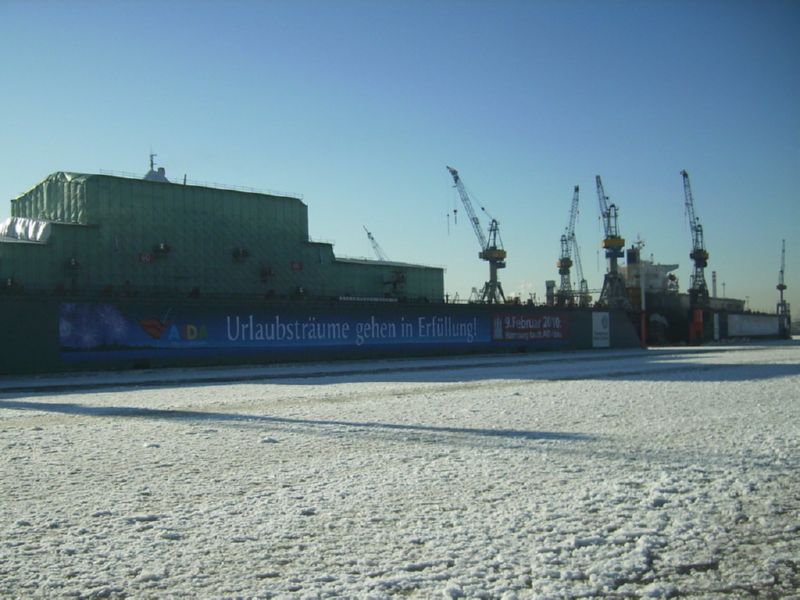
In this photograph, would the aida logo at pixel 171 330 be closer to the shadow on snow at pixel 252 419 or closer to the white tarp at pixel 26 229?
the white tarp at pixel 26 229

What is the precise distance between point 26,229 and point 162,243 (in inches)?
363

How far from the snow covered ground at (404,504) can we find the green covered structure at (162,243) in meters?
29.8

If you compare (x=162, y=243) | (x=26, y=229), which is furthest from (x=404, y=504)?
(x=26, y=229)

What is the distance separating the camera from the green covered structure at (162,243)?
44844 mm

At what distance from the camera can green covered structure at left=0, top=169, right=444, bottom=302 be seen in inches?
1766

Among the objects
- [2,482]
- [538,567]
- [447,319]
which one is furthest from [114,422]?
[447,319]

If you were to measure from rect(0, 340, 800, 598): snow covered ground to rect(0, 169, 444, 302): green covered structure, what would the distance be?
29814 millimetres

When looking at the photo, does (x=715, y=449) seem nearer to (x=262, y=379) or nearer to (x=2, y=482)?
(x=2, y=482)

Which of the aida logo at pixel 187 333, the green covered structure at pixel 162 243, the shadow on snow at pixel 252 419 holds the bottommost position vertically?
the shadow on snow at pixel 252 419

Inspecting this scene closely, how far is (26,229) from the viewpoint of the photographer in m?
48.5

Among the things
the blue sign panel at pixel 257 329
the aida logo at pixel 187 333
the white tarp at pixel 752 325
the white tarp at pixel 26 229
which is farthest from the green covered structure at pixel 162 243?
the white tarp at pixel 752 325

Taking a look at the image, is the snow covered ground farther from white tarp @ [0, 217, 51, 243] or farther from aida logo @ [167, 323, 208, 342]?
white tarp @ [0, 217, 51, 243]

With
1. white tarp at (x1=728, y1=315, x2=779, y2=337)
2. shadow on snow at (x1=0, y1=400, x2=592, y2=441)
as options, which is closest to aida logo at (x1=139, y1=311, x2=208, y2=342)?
shadow on snow at (x1=0, y1=400, x2=592, y2=441)

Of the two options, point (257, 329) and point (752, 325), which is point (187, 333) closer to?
point (257, 329)
